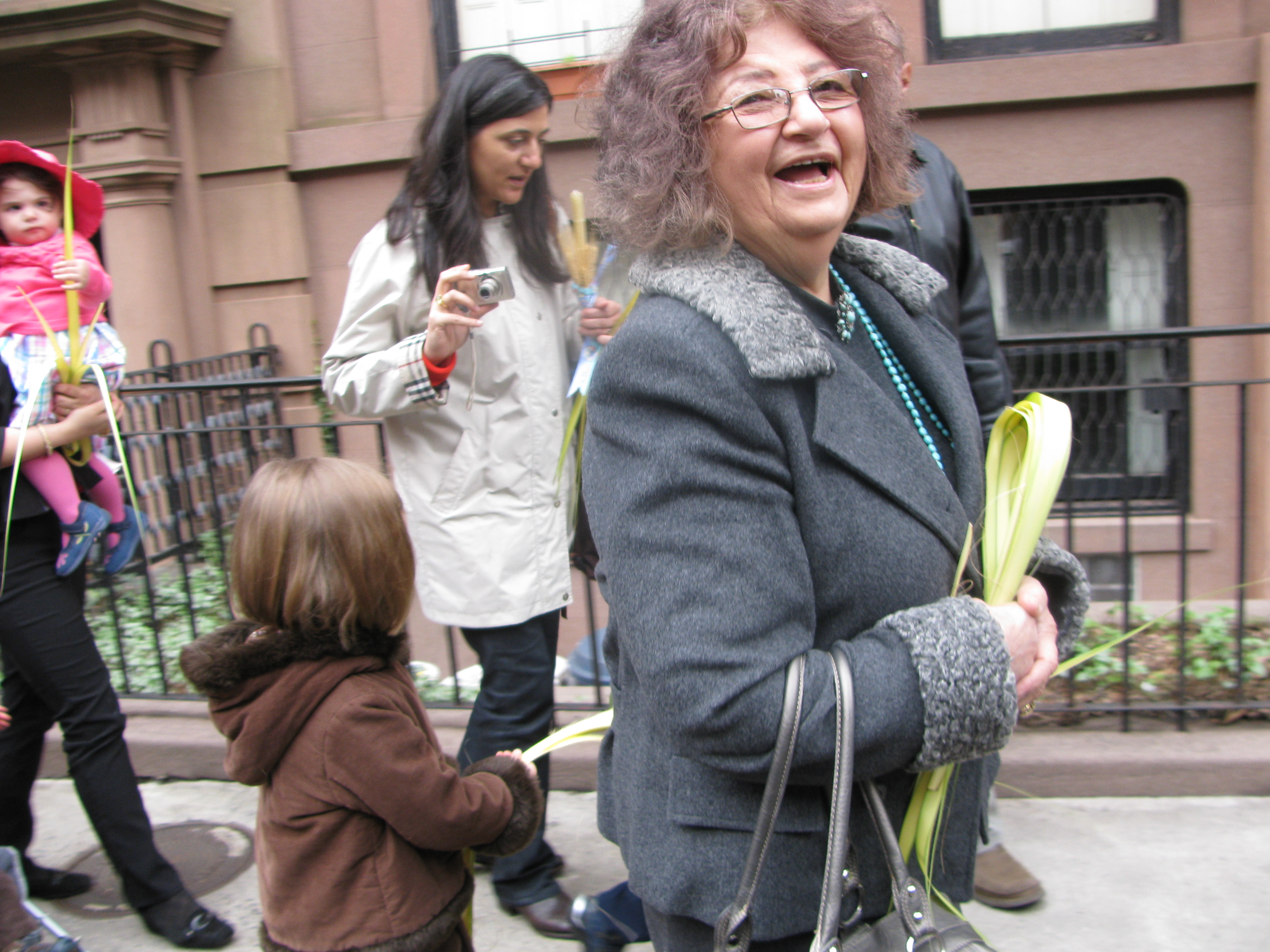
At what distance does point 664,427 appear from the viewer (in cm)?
128

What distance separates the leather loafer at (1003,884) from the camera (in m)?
2.97

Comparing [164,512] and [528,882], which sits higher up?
[164,512]

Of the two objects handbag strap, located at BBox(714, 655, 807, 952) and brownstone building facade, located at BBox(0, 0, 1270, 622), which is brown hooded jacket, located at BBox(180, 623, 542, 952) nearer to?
handbag strap, located at BBox(714, 655, 807, 952)

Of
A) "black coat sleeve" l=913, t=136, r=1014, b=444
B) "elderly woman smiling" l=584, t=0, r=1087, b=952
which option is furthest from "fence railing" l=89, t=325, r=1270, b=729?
"elderly woman smiling" l=584, t=0, r=1087, b=952

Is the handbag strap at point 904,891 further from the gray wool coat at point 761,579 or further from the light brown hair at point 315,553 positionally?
the light brown hair at point 315,553

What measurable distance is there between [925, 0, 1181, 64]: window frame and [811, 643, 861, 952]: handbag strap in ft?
17.9

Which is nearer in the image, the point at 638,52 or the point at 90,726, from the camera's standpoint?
the point at 638,52

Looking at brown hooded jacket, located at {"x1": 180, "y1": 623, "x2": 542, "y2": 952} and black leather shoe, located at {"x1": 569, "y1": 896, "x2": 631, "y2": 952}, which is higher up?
brown hooded jacket, located at {"x1": 180, "y1": 623, "x2": 542, "y2": 952}

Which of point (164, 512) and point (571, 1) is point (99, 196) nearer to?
point (164, 512)

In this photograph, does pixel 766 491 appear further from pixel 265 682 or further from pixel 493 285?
pixel 493 285

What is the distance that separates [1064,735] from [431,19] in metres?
5.11

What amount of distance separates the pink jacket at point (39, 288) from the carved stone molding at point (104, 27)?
12.2 ft

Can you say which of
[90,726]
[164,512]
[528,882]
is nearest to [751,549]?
[528,882]

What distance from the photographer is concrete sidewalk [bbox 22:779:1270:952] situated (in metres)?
2.87
